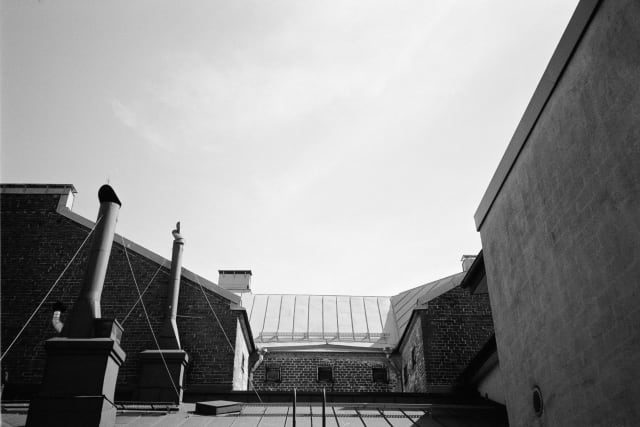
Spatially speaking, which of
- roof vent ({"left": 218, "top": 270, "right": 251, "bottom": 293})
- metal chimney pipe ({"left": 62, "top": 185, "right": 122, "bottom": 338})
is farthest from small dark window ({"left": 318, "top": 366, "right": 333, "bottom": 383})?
metal chimney pipe ({"left": 62, "top": 185, "right": 122, "bottom": 338})

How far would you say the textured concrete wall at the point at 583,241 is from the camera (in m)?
5.43

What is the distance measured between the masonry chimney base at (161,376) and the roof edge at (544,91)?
754 centimetres

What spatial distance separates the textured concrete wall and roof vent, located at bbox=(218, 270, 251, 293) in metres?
17.6

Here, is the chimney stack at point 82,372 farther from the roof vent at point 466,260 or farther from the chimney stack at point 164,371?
the roof vent at point 466,260

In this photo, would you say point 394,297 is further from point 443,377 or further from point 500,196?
point 500,196

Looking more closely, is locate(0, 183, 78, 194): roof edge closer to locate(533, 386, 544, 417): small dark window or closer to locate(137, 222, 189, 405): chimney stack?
locate(137, 222, 189, 405): chimney stack

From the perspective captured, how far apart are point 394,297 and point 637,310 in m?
19.6

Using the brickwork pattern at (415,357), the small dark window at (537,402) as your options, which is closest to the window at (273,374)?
the brickwork pattern at (415,357)

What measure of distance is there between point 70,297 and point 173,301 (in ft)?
9.39

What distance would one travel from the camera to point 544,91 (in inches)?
281

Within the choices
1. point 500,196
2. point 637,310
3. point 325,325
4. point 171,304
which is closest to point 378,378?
point 325,325

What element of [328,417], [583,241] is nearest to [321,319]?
[328,417]

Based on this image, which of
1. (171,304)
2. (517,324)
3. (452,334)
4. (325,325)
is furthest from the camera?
(325,325)

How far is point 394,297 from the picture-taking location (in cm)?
2472
